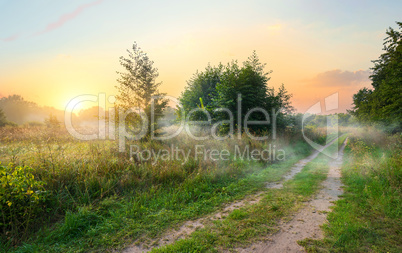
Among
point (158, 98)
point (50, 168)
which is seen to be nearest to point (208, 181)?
point (50, 168)

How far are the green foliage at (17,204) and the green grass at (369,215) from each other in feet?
17.7

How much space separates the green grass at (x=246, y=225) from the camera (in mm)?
3187

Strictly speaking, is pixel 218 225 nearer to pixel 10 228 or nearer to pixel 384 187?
pixel 10 228

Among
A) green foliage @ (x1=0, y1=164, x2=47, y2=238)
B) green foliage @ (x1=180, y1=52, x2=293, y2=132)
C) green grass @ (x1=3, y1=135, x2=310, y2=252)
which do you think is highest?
green foliage @ (x1=180, y1=52, x2=293, y2=132)

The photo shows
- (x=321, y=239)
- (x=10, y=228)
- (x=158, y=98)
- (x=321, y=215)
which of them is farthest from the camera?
(x=158, y=98)

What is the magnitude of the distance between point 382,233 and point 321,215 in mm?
1023

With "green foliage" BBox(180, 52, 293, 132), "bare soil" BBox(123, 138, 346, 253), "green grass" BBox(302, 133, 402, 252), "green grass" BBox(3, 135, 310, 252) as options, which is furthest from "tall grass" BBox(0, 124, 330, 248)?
"green foliage" BBox(180, 52, 293, 132)

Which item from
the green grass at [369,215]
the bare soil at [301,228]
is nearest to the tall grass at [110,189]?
the bare soil at [301,228]

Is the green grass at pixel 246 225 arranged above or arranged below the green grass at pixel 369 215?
below

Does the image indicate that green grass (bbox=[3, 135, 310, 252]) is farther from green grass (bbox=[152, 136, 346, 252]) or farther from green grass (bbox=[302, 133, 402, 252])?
green grass (bbox=[302, 133, 402, 252])

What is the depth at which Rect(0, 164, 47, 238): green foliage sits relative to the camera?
360 cm

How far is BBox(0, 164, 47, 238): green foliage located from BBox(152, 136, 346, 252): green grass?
2.94m

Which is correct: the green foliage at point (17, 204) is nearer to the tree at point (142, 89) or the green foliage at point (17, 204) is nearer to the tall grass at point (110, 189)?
the tall grass at point (110, 189)

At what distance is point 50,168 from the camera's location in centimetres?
529
